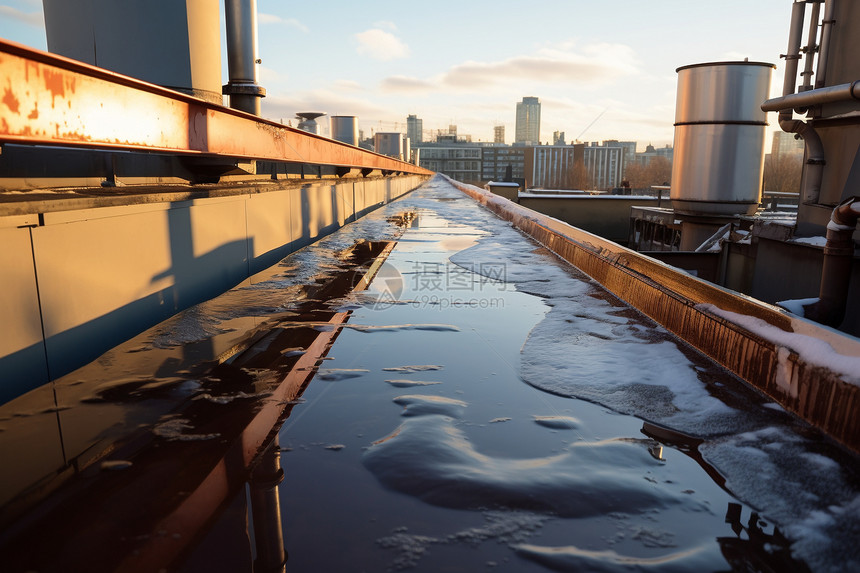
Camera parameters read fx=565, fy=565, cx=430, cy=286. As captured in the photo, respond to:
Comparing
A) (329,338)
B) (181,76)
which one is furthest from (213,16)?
(329,338)

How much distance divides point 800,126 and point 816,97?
2.32 ft

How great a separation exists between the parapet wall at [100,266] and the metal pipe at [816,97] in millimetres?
6896

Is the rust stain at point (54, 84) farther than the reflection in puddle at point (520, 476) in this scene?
Yes

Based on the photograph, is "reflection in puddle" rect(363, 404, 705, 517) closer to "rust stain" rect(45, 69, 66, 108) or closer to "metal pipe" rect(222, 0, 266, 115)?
"rust stain" rect(45, 69, 66, 108)

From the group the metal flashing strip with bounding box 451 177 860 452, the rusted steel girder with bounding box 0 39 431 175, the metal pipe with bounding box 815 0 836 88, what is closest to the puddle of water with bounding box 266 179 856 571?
the metal flashing strip with bounding box 451 177 860 452

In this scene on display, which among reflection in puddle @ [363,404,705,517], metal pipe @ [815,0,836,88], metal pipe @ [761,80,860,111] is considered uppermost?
metal pipe @ [815,0,836,88]

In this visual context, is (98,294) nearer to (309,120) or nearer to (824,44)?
(824,44)

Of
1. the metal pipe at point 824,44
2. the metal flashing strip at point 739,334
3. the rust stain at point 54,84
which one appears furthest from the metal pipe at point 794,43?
the rust stain at point 54,84

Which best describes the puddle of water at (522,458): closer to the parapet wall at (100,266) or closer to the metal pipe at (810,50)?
the parapet wall at (100,266)

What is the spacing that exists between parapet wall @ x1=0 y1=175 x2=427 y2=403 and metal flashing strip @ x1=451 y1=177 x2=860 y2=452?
10.8 ft

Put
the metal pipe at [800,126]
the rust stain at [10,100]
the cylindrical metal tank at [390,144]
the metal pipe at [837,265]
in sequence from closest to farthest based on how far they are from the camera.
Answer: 1. the rust stain at [10,100]
2. the metal pipe at [837,265]
3. the metal pipe at [800,126]
4. the cylindrical metal tank at [390,144]

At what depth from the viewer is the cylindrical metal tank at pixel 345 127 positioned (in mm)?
23781

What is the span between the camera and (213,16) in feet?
16.9

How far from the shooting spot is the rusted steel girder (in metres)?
1.99
